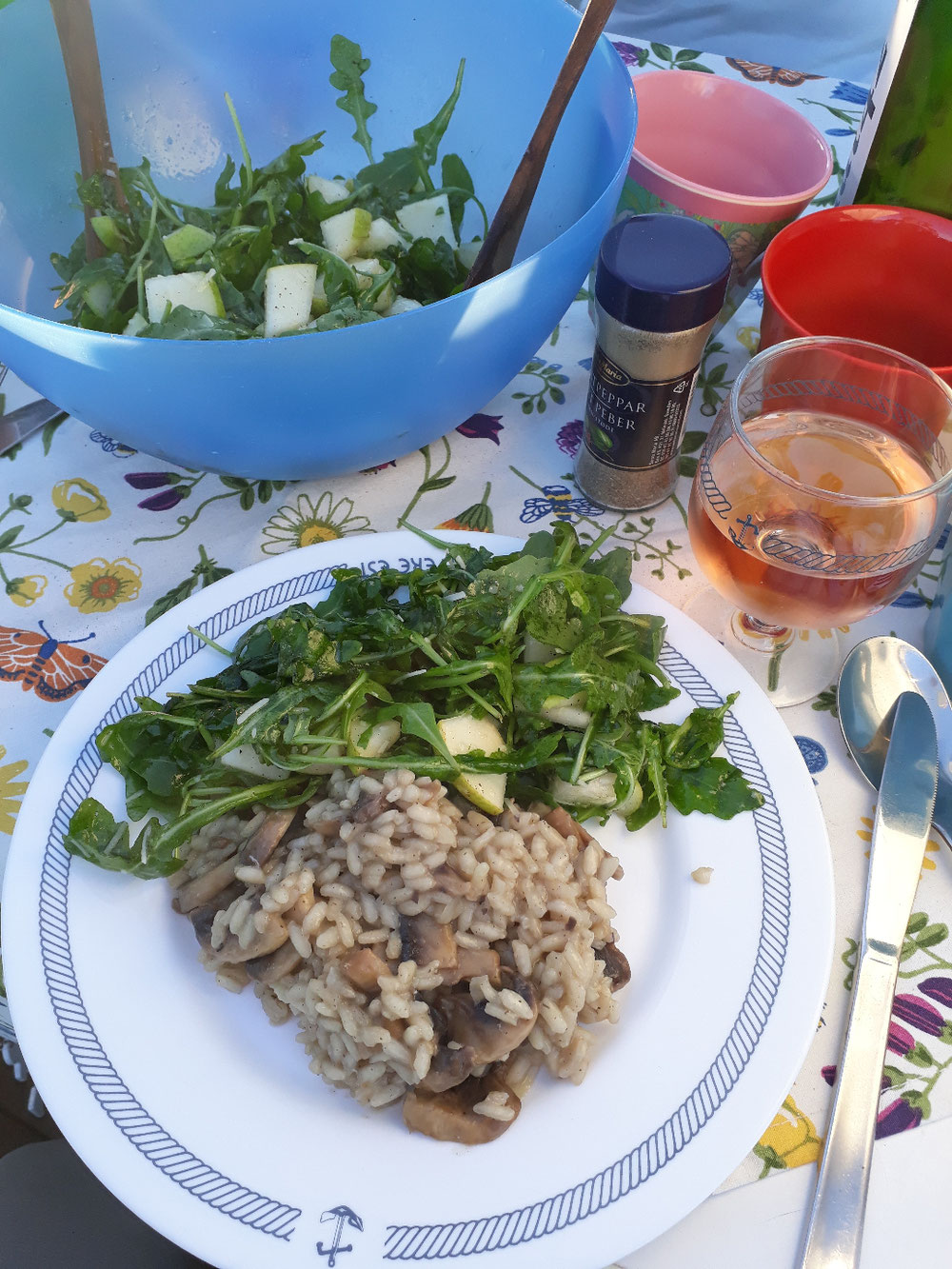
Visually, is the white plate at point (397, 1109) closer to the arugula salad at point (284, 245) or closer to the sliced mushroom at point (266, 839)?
the sliced mushroom at point (266, 839)

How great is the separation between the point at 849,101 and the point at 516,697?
237cm

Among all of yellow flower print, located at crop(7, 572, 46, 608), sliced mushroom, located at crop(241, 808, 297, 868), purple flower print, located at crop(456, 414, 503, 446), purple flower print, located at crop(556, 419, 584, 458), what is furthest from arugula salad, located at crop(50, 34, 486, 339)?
sliced mushroom, located at crop(241, 808, 297, 868)

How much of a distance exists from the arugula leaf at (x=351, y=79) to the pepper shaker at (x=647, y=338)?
0.88 metres

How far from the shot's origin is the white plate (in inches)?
43.9

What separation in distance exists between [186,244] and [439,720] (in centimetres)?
120

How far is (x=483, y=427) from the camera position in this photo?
2160 millimetres

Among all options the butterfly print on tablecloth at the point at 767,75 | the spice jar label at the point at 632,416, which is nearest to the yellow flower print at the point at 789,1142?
the spice jar label at the point at 632,416

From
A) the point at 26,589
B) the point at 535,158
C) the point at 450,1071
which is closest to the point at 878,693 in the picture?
the point at 450,1071

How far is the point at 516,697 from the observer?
1.54 metres

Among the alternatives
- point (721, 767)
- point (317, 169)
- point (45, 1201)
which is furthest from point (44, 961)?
point (317, 169)

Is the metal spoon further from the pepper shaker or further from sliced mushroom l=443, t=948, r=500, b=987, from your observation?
sliced mushroom l=443, t=948, r=500, b=987

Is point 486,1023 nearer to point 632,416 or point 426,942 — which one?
point 426,942

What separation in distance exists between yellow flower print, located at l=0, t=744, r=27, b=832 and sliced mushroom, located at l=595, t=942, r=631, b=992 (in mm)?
991

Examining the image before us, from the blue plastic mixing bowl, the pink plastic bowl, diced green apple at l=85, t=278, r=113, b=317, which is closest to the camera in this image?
the blue plastic mixing bowl
